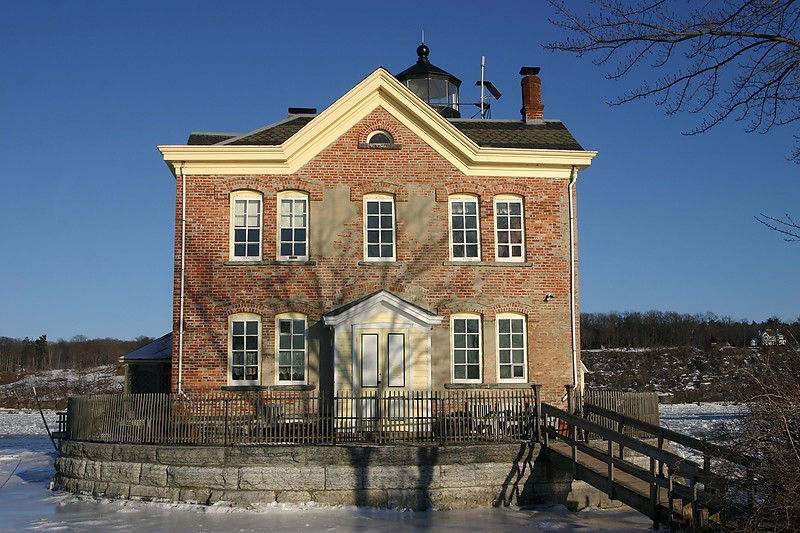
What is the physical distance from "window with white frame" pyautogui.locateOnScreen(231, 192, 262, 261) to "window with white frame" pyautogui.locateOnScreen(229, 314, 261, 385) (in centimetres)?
156

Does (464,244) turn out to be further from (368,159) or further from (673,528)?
(673,528)

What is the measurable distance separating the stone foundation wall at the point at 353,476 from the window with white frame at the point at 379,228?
589 centimetres

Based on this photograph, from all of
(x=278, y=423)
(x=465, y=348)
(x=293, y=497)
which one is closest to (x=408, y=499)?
(x=293, y=497)

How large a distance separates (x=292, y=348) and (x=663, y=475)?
30.6 ft

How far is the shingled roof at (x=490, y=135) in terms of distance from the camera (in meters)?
19.3

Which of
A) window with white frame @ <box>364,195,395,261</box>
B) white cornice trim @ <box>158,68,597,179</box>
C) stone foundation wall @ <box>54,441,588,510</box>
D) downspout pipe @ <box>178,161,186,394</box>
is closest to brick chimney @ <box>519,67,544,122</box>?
white cornice trim @ <box>158,68,597,179</box>

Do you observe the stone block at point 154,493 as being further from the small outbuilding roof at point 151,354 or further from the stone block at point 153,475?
the small outbuilding roof at point 151,354

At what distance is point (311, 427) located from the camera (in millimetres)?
14805

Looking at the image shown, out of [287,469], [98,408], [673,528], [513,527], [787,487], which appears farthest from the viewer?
[98,408]

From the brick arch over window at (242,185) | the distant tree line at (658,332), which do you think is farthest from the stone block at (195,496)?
the distant tree line at (658,332)

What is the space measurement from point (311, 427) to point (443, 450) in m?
2.60

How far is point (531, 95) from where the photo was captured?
2175 cm

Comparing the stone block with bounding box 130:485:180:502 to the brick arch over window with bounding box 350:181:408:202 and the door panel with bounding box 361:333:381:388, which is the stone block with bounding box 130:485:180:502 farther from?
the brick arch over window with bounding box 350:181:408:202

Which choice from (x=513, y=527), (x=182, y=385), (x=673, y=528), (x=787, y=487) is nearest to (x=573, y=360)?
(x=513, y=527)
